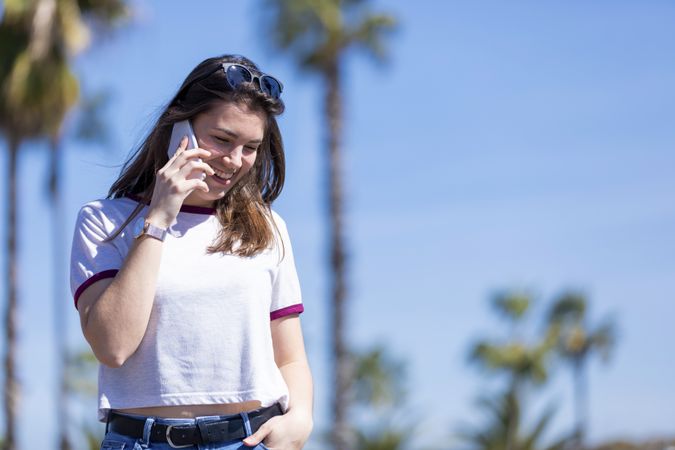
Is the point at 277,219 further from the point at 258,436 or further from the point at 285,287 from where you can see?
the point at 258,436

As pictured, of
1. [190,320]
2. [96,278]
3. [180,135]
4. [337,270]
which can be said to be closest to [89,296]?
[96,278]

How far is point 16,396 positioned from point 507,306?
2971 cm

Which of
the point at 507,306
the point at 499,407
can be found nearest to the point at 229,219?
the point at 499,407

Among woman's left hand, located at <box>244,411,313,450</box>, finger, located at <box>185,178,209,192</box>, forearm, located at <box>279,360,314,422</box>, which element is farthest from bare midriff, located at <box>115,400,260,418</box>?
finger, located at <box>185,178,209,192</box>

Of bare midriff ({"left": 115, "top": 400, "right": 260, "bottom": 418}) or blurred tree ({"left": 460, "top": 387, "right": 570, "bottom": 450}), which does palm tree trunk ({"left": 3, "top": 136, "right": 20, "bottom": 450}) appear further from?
bare midriff ({"left": 115, "top": 400, "right": 260, "bottom": 418})

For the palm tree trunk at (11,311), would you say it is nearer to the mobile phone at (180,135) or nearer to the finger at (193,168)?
the mobile phone at (180,135)

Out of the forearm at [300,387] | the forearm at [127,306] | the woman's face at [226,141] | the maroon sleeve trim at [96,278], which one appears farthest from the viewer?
the forearm at [300,387]

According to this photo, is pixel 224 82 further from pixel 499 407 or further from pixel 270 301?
pixel 499 407

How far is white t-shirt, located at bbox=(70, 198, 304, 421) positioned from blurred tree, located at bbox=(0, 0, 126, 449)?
17.7 meters

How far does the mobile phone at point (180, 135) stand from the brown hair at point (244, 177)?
0.03m

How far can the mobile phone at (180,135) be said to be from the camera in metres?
2.92

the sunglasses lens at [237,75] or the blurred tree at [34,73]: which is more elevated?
the blurred tree at [34,73]

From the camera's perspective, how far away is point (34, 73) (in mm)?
20109

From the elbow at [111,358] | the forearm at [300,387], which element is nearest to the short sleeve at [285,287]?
the forearm at [300,387]
